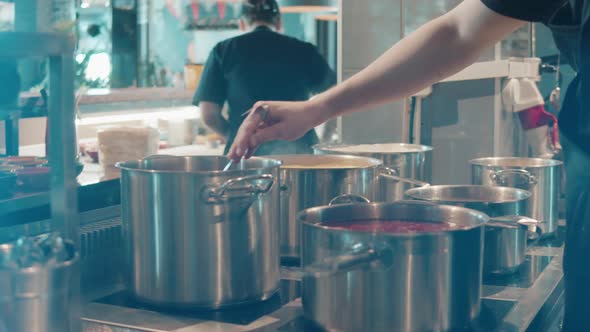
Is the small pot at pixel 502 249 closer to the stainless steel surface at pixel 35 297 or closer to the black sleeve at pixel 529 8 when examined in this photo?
the black sleeve at pixel 529 8

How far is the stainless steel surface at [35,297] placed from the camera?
735 mm

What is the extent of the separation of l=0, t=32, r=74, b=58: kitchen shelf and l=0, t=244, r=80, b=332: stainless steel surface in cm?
23

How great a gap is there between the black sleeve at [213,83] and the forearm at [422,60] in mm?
1925

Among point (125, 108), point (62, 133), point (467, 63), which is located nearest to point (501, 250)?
point (467, 63)

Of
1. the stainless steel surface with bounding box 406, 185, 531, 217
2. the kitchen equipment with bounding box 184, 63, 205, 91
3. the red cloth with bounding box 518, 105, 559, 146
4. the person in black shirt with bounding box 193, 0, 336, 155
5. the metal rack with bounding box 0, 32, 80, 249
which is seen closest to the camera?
the metal rack with bounding box 0, 32, 80, 249

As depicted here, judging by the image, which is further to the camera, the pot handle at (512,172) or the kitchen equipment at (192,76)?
the kitchen equipment at (192,76)

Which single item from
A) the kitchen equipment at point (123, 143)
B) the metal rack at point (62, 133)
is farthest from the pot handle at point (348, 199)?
the kitchen equipment at point (123, 143)

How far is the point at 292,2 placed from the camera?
4.25 m

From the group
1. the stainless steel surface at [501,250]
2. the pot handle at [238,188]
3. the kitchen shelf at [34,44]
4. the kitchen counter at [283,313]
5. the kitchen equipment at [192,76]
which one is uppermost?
the kitchen equipment at [192,76]

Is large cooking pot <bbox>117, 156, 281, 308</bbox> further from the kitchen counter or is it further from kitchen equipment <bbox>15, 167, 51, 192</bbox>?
kitchen equipment <bbox>15, 167, 51, 192</bbox>

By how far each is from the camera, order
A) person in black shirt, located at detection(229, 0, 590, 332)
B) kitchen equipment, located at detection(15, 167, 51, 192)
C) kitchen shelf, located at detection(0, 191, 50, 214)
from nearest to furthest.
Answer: person in black shirt, located at detection(229, 0, 590, 332), kitchen shelf, located at detection(0, 191, 50, 214), kitchen equipment, located at detection(15, 167, 51, 192)

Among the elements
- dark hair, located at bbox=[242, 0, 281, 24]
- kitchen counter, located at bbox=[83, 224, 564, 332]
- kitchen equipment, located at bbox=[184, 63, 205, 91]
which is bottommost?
kitchen counter, located at bbox=[83, 224, 564, 332]

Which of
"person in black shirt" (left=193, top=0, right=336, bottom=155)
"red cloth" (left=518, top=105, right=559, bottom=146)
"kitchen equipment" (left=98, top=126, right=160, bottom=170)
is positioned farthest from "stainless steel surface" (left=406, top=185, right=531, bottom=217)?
"person in black shirt" (left=193, top=0, right=336, bottom=155)

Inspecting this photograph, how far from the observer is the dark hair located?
3.21 m
